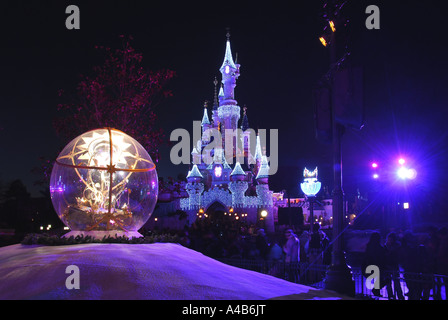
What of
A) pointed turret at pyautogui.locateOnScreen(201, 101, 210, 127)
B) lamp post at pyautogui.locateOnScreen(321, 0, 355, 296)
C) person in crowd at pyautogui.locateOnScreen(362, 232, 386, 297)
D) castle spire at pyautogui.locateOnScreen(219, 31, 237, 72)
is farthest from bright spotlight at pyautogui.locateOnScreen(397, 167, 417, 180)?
pointed turret at pyautogui.locateOnScreen(201, 101, 210, 127)

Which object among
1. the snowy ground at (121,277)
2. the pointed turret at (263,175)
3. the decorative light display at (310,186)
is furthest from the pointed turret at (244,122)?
the snowy ground at (121,277)

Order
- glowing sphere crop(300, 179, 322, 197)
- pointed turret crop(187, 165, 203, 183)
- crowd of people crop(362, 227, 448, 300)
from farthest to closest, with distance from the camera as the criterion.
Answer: pointed turret crop(187, 165, 203, 183) < glowing sphere crop(300, 179, 322, 197) < crowd of people crop(362, 227, 448, 300)

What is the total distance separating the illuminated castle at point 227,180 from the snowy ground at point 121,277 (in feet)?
151

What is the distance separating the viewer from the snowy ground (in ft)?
13.5

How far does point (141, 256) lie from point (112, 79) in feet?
27.6

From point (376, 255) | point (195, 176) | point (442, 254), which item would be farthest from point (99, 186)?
point (195, 176)

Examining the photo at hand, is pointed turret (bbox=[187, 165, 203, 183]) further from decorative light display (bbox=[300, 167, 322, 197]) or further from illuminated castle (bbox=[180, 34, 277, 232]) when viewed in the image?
decorative light display (bbox=[300, 167, 322, 197])

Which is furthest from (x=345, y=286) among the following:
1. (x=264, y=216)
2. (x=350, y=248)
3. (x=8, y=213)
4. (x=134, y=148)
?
(x=264, y=216)

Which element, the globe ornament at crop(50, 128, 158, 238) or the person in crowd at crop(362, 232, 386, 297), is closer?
the globe ornament at crop(50, 128, 158, 238)

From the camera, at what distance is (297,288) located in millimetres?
5977

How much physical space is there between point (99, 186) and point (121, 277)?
233 centimetres

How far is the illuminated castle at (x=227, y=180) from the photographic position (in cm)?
5462

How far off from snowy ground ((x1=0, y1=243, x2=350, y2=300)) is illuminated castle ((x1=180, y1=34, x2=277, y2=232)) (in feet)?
151

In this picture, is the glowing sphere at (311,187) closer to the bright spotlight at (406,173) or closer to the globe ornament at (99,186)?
the bright spotlight at (406,173)
